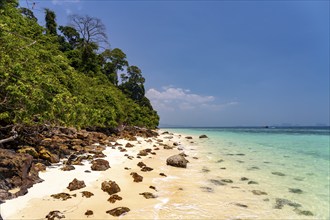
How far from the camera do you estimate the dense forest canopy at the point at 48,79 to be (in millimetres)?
10688

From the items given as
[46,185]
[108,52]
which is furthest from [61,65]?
[108,52]

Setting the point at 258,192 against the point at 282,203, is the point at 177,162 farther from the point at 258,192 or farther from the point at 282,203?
the point at 282,203

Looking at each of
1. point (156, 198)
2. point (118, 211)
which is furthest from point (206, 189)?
point (118, 211)

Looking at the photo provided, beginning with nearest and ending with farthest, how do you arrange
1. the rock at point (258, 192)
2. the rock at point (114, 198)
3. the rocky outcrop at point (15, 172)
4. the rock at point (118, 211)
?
the rock at point (118, 211)
the rocky outcrop at point (15, 172)
the rock at point (114, 198)
the rock at point (258, 192)

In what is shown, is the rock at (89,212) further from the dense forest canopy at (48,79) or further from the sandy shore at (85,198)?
the dense forest canopy at (48,79)

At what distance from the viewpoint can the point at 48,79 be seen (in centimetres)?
1318

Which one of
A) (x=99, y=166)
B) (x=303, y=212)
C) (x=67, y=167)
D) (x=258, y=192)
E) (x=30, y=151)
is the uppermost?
(x=30, y=151)

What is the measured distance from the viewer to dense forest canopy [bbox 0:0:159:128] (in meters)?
10.7

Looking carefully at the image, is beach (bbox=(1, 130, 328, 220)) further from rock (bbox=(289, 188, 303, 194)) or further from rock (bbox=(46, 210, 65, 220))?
rock (bbox=(289, 188, 303, 194))

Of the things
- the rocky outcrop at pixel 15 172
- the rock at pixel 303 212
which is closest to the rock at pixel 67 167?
the rocky outcrop at pixel 15 172

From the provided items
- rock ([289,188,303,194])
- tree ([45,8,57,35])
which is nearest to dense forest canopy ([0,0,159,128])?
tree ([45,8,57,35])

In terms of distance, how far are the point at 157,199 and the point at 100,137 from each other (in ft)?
53.2

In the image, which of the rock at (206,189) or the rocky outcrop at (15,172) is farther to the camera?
the rock at (206,189)

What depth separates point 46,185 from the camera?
9398 mm
